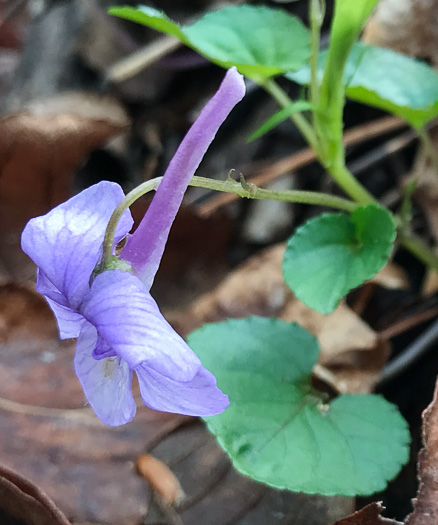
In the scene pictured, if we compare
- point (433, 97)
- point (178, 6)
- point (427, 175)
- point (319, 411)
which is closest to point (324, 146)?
point (433, 97)

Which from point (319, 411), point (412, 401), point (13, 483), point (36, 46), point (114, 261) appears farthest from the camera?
point (36, 46)

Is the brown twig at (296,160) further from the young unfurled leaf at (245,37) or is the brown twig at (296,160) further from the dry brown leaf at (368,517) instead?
the dry brown leaf at (368,517)

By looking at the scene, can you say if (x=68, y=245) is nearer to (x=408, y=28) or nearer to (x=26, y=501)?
(x=26, y=501)

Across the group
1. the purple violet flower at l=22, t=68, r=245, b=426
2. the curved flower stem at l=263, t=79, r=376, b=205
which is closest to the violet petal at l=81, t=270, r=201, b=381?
the purple violet flower at l=22, t=68, r=245, b=426

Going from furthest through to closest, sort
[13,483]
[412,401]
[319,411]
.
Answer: [412,401] → [319,411] → [13,483]

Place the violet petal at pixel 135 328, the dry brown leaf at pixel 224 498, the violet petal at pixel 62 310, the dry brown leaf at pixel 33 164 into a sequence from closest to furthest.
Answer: the violet petal at pixel 135 328 < the violet petal at pixel 62 310 < the dry brown leaf at pixel 224 498 < the dry brown leaf at pixel 33 164

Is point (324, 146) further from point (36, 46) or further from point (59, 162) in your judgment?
point (36, 46)

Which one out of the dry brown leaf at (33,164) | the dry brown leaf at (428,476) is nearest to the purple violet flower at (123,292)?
the dry brown leaf at (428,476)
